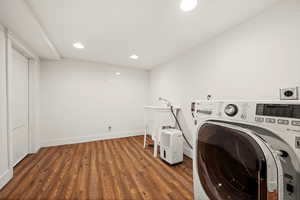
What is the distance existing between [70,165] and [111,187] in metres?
0.97

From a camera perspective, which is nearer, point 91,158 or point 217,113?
point 217,113

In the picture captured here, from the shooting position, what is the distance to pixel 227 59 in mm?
1693

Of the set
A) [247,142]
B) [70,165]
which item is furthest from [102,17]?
[70,165]

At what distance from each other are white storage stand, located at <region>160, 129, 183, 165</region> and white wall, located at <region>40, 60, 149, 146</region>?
1787 mm

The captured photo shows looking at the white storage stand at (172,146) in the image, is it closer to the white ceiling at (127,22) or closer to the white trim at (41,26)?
the white ceiling at (127,22)

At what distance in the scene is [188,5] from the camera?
48.5 inches

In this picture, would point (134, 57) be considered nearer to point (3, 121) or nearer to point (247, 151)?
point (3, 121)

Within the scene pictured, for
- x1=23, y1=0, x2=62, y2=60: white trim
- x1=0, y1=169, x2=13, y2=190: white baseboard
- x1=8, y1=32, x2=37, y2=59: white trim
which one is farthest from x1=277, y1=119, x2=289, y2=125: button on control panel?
x1=8, y1=32, x2=37, y2=59: white trim

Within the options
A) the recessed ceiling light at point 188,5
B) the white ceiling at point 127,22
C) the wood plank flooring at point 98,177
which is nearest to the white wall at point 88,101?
the wood plank flooring at point 98,177

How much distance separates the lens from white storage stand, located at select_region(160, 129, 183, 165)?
1.99 metres

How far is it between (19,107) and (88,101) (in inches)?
48.8

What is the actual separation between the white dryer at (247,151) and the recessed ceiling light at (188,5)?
3.35 ft

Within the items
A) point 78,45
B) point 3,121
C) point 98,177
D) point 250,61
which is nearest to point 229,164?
point 250,61

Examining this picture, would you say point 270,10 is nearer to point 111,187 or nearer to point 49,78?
point 111,187
